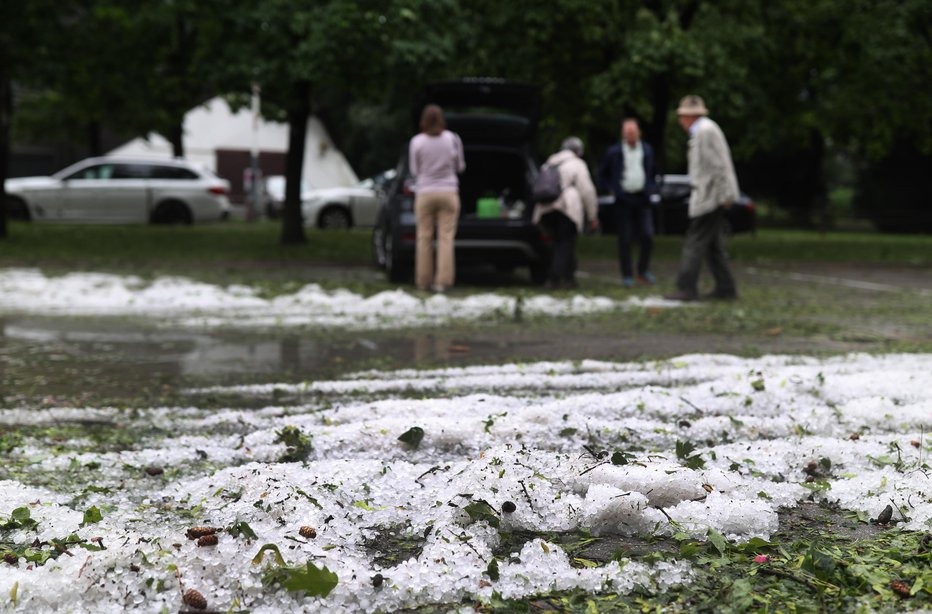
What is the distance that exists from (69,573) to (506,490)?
1.36 metres

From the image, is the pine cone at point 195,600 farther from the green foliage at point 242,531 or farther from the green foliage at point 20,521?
the green foliage at point 20,521

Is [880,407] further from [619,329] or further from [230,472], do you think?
[619,329]

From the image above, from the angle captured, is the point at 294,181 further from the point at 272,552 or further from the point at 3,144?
the point at 272,552

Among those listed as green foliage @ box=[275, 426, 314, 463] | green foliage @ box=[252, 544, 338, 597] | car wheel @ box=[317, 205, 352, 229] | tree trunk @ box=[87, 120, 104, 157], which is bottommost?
car wheel @ box=[317, 205, 352, 229]

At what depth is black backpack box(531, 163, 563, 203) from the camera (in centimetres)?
1266

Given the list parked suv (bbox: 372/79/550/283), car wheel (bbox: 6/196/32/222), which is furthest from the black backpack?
car wheel (bbox: 6/196/32/222)

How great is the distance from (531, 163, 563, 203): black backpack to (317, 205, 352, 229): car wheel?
1973 cm

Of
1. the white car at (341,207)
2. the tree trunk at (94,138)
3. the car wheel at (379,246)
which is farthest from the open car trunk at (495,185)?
the tree trunk at (94,138)

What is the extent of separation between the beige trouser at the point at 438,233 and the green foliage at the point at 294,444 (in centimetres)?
785

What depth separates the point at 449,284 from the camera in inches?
493

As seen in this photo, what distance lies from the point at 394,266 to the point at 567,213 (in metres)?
2.15

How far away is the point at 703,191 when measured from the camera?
11.3 m

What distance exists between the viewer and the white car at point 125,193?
1120 inches

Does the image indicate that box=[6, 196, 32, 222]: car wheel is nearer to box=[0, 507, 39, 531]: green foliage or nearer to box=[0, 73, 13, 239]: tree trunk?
box=[0, 73, 13, 239]: tree trunk
